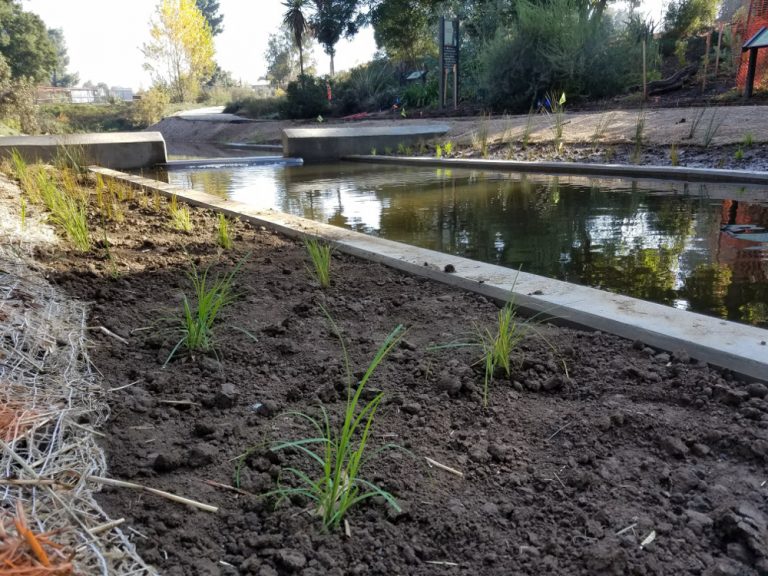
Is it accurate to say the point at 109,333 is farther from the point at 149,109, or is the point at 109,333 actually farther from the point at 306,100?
the point at 149,109

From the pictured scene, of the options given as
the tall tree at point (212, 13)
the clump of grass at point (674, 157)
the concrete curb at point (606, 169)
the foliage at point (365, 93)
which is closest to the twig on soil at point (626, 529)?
the concrete curb at point (606, 169)

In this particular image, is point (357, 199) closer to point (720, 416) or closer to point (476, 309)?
point (476, 309)

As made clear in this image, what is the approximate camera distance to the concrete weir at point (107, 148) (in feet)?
37.8

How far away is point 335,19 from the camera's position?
115 feet

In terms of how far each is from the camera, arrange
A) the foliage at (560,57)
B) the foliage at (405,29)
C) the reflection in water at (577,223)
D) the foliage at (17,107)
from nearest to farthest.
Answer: the reflection in water at (577,223)
the foliage at (560,57)
the foliage at (17,107)
the foliage at (405,29)

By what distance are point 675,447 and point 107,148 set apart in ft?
42.5

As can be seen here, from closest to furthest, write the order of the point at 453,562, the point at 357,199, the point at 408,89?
the point at 453,562 < the point at 357,199 < the point at 408,89

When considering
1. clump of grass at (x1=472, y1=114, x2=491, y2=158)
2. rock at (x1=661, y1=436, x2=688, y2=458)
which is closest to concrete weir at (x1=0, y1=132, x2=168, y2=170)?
clump of grass at (x1=472, y1=114, x2=491, y2=158)

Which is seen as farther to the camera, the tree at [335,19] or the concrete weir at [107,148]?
the tree at [335,19]

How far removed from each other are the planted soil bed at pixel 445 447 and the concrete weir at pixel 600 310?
0.07 m

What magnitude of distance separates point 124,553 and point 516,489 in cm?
92

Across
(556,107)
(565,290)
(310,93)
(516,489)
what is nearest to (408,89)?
(310,93)

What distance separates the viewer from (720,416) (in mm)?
1788

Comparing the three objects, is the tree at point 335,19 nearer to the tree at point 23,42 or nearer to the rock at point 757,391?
the tree at point 23,42
